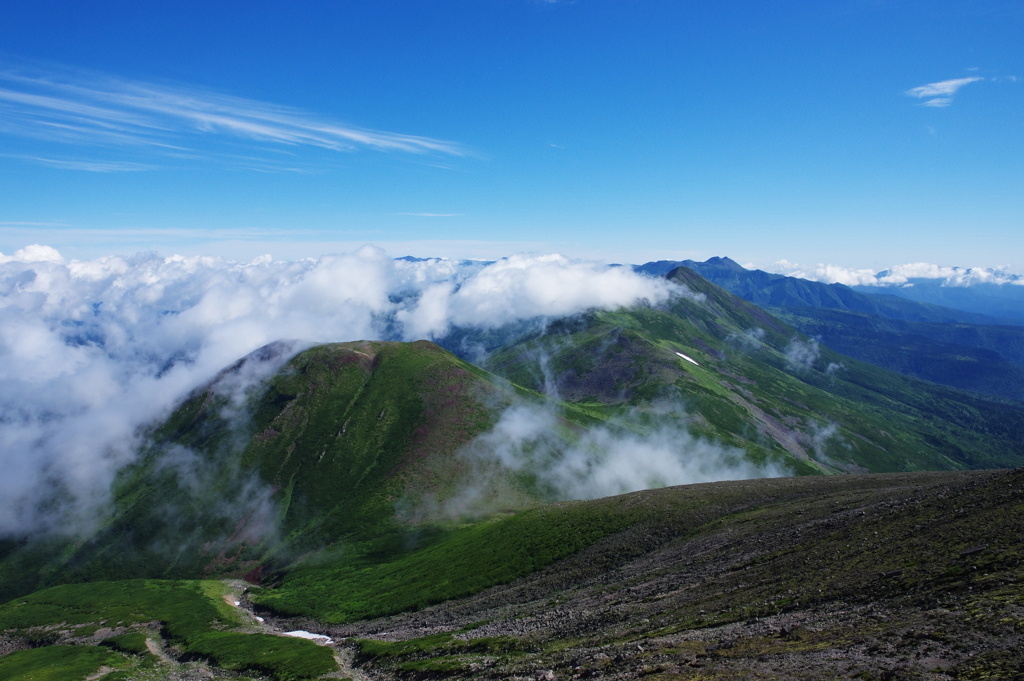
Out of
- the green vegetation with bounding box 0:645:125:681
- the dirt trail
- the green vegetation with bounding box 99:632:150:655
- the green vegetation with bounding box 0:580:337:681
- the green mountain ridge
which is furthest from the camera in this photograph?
the green vegetation with bounding box 99:632:150:655

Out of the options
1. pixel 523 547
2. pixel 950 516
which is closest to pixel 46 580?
pixel 523 547

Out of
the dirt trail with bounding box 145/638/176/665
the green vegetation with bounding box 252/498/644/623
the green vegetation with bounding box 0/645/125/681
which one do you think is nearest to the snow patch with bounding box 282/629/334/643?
the green vegetation with bounding box 252/498/644/623

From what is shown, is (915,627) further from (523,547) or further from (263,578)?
(263,578)

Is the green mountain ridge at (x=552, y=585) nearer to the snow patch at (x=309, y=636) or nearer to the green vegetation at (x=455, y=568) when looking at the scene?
the green vegetation at (x=455, y=568)

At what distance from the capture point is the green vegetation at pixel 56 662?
A: 90387 millimetres

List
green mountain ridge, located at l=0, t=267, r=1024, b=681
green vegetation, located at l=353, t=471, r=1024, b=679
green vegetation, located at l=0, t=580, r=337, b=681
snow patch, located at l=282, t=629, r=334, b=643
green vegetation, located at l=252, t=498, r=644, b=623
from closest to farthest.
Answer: green vegetation, located at l=353, t=471, r=1024, b=679
green mountain ridge, located at l=0, t=267, r=1024, b=681
green vegetation, located at l=0, t=580, r=337, b=681
snow patch, located at l=282, t=629, r=334, b=643
green vegetation, located at l=252, t=498, r=644, b=623

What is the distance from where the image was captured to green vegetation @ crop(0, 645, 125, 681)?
9039 cm

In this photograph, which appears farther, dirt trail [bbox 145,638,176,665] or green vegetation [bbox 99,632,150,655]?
green vegetation [bbox 99,632,150,655]

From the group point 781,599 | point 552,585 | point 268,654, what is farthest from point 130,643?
point 781,599

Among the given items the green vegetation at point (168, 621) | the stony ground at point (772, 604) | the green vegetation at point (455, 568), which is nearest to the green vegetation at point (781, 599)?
the stony ground at point (772, 604)

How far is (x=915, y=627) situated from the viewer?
3575 centimetres

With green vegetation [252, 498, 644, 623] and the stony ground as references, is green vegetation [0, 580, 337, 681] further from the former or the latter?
green vegetation [252, 498, 644, 623]

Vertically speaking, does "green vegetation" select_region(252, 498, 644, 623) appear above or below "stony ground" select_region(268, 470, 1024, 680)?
below

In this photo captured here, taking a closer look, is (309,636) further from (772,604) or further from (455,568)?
(772,604)
